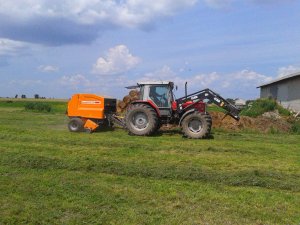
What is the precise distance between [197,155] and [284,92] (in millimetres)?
22859

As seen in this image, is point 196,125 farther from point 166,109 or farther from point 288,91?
point 288,91

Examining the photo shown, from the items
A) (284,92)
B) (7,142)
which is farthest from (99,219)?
(284,92)

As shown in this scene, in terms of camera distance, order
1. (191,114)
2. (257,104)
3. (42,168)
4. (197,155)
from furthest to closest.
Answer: (257,104), (191,114), (197,155), (42,168)

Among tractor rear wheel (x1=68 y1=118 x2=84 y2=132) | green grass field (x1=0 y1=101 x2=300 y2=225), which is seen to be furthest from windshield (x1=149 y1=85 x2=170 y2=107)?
green grass field (x1=0 y1=101 x2=300 y2=225)

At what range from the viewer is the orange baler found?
1730 cm

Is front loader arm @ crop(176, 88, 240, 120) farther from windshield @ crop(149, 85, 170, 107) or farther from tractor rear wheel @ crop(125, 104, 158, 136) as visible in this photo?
→ tractor rear wheel @ crop(125, 104, 158, 136)

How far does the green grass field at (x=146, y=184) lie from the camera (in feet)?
20.9

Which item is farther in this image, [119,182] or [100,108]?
[100,108]

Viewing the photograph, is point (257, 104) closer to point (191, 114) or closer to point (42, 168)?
point (191, 114)

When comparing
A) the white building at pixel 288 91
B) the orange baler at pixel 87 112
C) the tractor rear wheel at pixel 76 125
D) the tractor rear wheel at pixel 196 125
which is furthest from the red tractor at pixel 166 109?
the white building at pixel 288 91

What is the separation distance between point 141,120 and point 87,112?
2434mm

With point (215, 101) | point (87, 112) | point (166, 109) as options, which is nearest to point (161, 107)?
point (166, 109)

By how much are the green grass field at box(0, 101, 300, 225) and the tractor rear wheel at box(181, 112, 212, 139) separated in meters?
2.32

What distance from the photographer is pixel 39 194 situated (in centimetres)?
724
